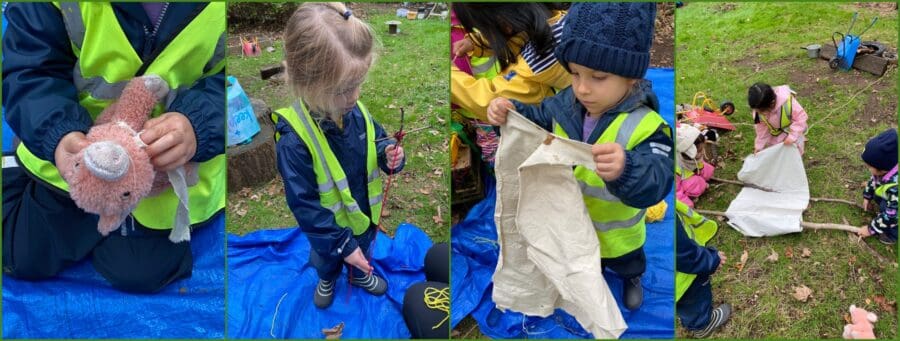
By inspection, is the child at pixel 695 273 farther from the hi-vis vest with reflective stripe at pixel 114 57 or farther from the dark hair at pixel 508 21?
the hi-vis vest with reflective stripe at pixel 114 57

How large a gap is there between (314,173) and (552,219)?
34.5 inches

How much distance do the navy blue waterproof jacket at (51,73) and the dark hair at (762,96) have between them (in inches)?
129

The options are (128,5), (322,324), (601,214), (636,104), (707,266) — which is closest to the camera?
(636,104)

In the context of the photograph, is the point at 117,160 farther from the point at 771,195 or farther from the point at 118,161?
the point at 771,195

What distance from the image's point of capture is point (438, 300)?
2.40m

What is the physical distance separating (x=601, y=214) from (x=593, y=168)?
0.38 m

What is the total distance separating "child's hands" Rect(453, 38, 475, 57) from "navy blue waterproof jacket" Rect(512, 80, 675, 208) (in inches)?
12.3

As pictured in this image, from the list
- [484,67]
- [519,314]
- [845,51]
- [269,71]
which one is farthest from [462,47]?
[845,51]

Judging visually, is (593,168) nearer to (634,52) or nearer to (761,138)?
(634,52)

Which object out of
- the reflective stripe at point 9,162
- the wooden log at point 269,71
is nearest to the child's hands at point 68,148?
the wooden log at point 269,71

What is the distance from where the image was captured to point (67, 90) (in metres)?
2.03

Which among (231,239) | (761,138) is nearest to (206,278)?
(231,239)

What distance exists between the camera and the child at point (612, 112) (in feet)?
5.46

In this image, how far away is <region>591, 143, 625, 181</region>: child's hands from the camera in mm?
1650
